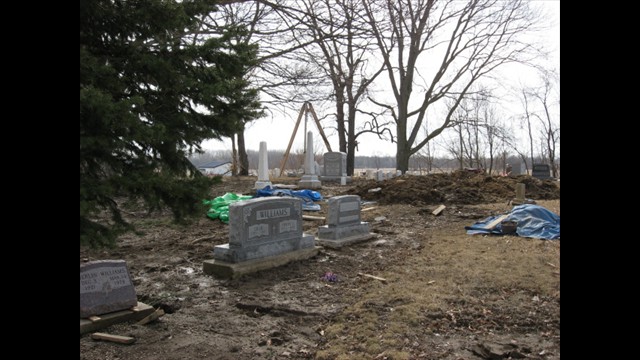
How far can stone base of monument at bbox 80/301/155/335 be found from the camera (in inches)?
167

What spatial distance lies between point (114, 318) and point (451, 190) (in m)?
13.1

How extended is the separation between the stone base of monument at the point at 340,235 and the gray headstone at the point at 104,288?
14.5ft

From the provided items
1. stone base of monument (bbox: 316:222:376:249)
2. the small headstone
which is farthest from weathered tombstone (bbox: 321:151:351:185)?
stone base of monument (bbox: 316:222:376:249)

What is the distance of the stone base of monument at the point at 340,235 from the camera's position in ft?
28.2

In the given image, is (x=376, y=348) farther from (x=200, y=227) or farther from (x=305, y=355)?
(x=200, y=227)

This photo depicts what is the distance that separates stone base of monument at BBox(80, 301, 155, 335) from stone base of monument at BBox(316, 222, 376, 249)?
14.2ft

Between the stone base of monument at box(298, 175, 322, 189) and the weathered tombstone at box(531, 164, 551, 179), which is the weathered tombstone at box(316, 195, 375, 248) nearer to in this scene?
the stone base of monument at box(298, 175, 322, 189)

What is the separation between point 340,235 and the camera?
8.85 meters

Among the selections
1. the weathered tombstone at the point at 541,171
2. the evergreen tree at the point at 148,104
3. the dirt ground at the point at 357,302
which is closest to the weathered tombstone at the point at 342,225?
the dirt ground at the point at 357,302

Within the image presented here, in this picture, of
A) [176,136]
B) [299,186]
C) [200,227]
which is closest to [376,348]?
[176,136]

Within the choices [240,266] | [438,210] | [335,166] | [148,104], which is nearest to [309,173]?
[335,166]

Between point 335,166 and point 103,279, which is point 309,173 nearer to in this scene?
point 335,166

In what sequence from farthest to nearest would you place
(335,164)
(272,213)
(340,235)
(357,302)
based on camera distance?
(335,164)
(340,235)
(272,213)
(357,302)

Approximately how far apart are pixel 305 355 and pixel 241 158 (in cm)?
2227
